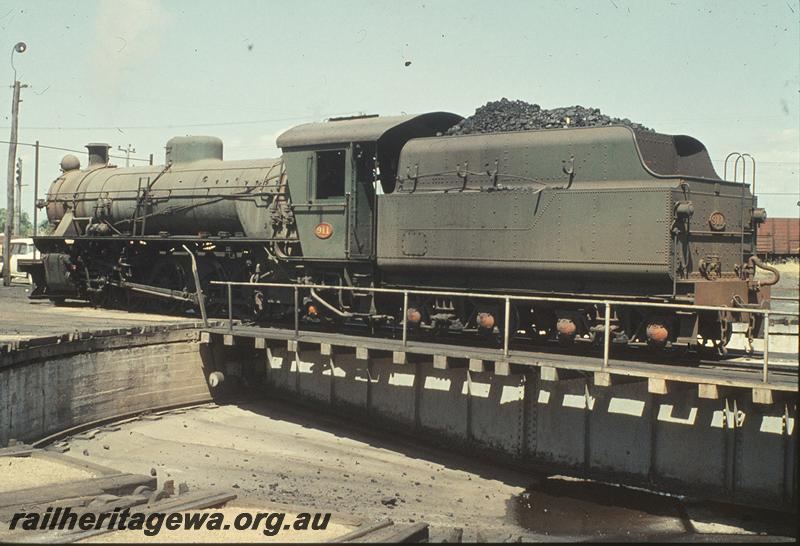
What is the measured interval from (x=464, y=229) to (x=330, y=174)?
3.33 m

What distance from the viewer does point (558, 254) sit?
1367 centimetres

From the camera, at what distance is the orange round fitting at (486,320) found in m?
14.3

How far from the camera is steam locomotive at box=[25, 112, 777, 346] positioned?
13094 mm

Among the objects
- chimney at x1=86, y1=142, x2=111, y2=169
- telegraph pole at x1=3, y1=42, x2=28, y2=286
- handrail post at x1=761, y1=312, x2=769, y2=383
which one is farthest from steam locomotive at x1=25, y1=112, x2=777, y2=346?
telegraph pole at x1=3, y1=42, x2=28, y2=286

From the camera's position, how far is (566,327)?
532 inches

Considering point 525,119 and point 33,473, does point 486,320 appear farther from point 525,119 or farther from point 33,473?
point 33,473

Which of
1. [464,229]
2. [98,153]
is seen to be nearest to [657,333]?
[464,229]

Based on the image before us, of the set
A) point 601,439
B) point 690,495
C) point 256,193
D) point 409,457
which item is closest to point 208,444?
point 409,457

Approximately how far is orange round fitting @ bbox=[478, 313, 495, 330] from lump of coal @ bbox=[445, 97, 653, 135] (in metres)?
3.33

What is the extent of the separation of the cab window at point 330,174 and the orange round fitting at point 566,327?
5229 mm

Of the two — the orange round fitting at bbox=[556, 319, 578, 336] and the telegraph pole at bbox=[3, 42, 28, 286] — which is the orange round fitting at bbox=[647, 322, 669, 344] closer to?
the orange round fitting at bbox=[556, 319, 578, 336]

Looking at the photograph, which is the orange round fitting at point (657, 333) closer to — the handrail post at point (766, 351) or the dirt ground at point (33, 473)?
the handrail post at point (766, 351)

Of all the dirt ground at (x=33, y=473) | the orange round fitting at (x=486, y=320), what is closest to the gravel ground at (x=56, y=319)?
the dirt ground at (x=33, y=473)

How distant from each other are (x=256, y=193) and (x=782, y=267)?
29.7m
